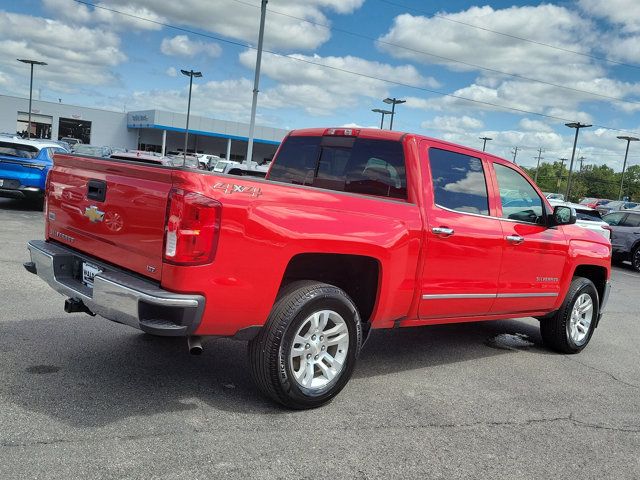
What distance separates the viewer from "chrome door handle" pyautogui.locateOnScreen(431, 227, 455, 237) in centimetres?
451

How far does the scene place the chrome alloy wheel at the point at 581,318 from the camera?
6264 millimetres

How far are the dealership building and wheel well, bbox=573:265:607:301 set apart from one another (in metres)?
65.8

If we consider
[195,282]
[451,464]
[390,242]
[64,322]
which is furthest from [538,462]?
[64,322]

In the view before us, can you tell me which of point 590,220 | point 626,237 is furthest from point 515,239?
point 626,237

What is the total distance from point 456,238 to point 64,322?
11.7ft

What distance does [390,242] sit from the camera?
13.8 feet

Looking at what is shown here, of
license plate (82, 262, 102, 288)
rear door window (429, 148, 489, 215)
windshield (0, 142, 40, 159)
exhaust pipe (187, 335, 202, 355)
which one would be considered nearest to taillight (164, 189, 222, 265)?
exhaust pipe (187, 335, 202, 355)

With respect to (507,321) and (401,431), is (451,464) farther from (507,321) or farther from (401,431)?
(507,321)

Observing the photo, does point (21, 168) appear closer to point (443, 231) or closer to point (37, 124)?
point (443, 231)

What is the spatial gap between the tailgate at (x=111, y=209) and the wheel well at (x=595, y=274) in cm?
474

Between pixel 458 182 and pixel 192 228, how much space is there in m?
2.46

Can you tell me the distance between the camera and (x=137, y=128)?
75.9 meters

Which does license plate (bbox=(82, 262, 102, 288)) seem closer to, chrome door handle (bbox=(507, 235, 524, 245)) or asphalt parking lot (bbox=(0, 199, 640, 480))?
asphalt parking lot (bbox=(0, 199, 640, 480))

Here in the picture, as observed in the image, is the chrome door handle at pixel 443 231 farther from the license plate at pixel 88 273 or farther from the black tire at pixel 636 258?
the black tire at pixel 636 258
